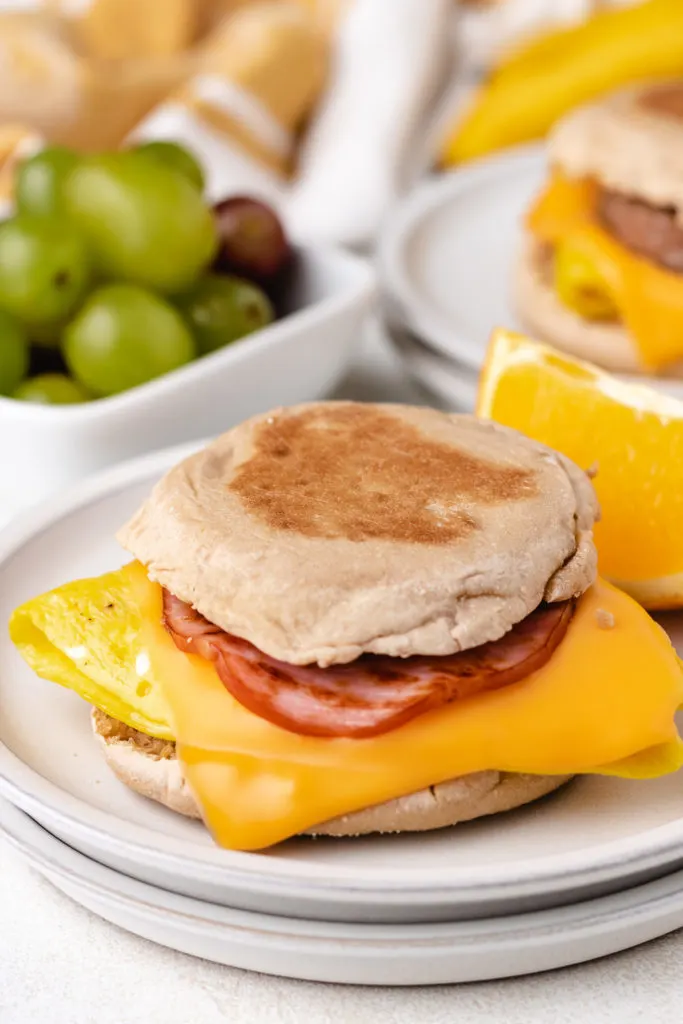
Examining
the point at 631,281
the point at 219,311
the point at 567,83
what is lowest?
the point at 567,83

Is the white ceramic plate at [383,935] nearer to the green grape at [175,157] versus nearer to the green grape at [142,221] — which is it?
the green grape at [142,221]

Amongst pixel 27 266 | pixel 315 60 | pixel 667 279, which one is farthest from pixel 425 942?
pixel 315 60

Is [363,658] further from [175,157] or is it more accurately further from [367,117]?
[367,117]

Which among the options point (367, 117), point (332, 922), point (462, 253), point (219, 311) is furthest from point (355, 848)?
point (367, 117)

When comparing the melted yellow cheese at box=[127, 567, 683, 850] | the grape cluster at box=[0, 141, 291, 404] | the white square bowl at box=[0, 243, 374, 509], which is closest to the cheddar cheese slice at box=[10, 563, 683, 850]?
the melted yellow cheese at box=[127, 567, 683, 850]

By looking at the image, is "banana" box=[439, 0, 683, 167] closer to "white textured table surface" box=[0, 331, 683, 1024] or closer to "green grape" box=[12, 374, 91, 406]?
"green grape" box=[12, 374, 91, 406]

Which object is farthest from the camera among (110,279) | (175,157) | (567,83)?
(567,83)

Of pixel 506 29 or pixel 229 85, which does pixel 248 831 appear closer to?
pixel 229 85
